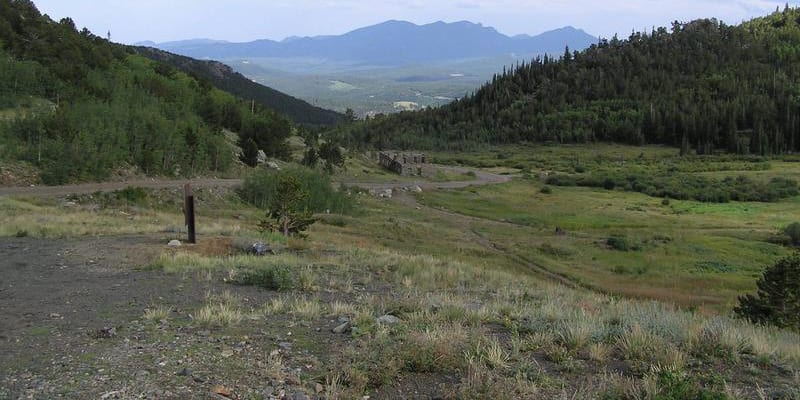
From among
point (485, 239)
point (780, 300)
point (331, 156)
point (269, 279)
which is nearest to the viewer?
point (269, 279)

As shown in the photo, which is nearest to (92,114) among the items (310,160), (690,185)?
(310,160)

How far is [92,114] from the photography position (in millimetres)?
38125

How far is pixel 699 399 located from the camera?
554cm

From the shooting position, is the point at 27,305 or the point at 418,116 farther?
the point at 418,116

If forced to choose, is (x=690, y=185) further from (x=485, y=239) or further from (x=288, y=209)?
(x=288, y=209)

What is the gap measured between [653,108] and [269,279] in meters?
164

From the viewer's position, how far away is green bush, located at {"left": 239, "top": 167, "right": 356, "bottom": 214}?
129 feet

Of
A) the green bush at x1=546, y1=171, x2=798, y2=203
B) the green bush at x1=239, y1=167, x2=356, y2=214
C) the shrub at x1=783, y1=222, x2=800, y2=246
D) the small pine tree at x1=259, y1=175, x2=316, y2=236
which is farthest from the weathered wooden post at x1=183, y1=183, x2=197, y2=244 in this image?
the green bush at x1=546, y1=171, x2=798, y2=203

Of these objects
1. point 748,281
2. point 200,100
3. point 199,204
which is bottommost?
point 748,281

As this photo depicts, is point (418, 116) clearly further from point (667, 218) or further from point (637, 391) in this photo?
point (637, 391)

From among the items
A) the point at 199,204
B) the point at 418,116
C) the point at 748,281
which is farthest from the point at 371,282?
the point at 418,116

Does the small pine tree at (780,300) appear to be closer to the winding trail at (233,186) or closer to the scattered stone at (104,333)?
the winding trail at (233,186)

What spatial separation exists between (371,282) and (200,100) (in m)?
46.7

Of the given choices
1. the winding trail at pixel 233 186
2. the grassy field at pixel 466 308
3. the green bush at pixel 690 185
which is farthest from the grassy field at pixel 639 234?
the green bush at pixel 690 185
